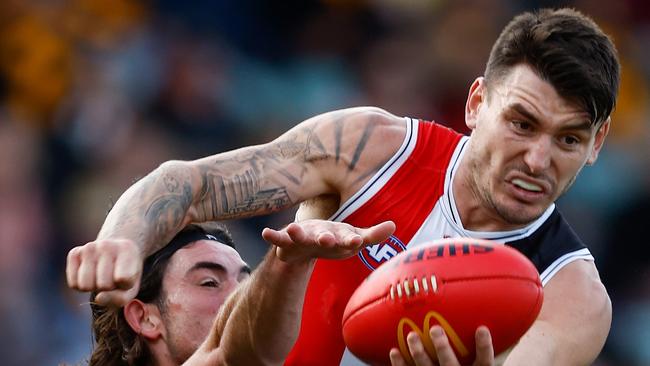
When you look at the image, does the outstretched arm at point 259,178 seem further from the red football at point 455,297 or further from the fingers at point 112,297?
the red football at point 455,297

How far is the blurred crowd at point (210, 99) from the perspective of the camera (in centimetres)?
872

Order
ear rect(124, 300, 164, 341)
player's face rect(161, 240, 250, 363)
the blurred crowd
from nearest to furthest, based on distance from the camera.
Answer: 1. player's face rect(161, 240, 250, 363)
2. ear rect(124, 300, 164, 341)
3. the blurred crowd

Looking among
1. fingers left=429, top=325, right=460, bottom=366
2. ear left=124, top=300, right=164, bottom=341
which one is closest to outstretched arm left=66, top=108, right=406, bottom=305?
fingers left=429, top=325, right=460, bottom=366

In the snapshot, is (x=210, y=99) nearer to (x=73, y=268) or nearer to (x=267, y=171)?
(x=267, y=171)

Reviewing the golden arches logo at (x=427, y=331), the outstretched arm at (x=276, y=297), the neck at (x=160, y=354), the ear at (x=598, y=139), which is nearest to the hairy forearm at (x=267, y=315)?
the outstretched arm at (x=276, y=297)

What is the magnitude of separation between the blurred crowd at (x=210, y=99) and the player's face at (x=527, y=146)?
4047 mm

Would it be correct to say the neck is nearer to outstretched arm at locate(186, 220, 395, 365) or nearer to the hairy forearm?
outstretched arm at locate(186, 220, 395, 365)

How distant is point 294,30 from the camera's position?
34.4 feet

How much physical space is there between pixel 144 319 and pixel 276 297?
151 centimetres

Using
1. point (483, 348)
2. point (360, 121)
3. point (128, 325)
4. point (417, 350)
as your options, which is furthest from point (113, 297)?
point (128, 325)

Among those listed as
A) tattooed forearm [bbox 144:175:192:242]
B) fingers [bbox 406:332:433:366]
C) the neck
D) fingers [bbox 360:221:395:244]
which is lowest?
the neck

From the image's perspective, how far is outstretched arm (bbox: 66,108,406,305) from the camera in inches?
175

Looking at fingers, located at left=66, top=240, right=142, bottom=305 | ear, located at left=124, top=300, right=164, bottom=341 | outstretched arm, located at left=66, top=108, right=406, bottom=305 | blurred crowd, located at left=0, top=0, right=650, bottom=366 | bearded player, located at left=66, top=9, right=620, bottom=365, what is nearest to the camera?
fingers, located at left=66, top=240, right=142, bottom=305

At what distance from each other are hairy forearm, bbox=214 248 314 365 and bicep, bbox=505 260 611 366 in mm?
852
